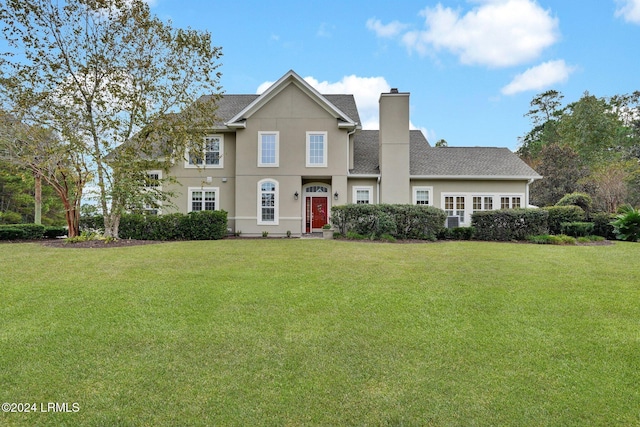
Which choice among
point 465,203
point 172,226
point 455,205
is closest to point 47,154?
point 172,226

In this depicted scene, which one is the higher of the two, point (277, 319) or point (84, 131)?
point (84, 131)

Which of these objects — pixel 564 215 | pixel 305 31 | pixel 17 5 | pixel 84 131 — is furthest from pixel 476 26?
pixel 17 5

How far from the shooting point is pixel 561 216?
17.3 metres

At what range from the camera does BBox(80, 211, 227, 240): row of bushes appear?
52.1 feet

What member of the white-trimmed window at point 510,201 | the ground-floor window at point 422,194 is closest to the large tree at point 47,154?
the ground-floor window at point 422,194

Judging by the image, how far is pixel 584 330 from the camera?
17.4 feet

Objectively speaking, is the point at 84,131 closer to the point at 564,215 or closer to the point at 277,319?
the point at 277,319

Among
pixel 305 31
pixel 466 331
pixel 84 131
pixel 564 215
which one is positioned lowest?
pixel 466 331

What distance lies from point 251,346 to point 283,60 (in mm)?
18235

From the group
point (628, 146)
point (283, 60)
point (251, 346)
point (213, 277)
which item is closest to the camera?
point (251, 346)

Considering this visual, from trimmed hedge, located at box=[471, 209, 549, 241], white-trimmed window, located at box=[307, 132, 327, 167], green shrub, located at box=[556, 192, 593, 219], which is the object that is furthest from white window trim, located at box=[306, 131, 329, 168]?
green shrub, located at box=[556, 192, 593, 219]

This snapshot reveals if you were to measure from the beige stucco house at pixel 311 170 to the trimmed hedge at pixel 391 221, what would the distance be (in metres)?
3.46

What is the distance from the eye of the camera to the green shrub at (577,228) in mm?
16594

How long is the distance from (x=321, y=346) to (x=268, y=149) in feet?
50.5
